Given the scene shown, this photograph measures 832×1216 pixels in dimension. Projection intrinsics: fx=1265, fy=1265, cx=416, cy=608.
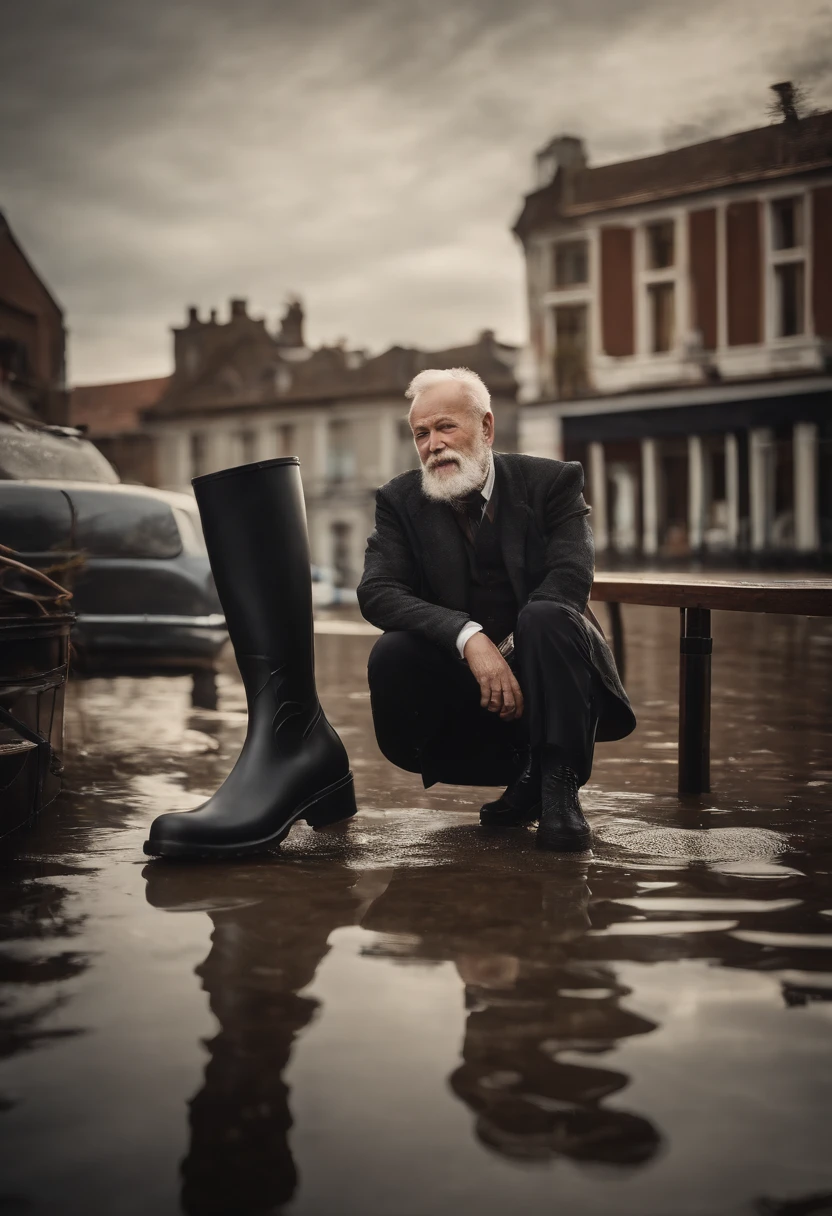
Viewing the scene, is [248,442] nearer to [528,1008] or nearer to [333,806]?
[333,806]

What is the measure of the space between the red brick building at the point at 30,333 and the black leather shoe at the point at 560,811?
50.9 feet

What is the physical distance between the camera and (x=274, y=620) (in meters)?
2.83

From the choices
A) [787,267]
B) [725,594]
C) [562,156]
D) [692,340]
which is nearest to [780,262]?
[787,267]

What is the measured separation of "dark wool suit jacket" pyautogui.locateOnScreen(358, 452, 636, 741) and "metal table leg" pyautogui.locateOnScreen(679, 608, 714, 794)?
597mm

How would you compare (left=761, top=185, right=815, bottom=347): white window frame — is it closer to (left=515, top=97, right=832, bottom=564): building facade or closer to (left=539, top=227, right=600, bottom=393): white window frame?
(left=515, top=97, right=832, bottom=564): building facade

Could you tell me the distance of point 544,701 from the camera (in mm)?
2635

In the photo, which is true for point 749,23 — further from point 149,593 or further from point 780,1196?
point 780,1196

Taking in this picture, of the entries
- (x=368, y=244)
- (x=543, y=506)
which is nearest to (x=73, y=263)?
(x=368, y=244)

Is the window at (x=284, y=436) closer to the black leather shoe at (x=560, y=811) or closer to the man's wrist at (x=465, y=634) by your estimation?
the man's wrist at (x=465, y=634)

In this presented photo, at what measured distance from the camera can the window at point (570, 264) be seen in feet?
72.0

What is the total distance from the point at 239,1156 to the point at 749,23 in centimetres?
1706

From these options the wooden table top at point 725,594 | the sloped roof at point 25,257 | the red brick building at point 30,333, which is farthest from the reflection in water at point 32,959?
the sloped roof at point 25,257

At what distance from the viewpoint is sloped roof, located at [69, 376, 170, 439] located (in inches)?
1366

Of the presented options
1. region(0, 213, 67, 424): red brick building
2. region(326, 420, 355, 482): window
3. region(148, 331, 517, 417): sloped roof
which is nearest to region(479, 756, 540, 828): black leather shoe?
region(0, 213, 67, 424): red brick building
